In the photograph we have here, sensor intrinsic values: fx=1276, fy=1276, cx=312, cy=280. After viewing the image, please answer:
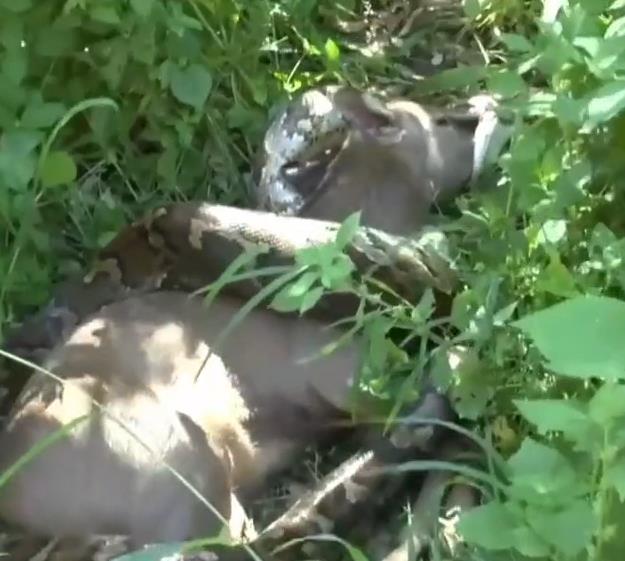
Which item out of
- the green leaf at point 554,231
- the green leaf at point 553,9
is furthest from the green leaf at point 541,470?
the green leaf at point 553,9

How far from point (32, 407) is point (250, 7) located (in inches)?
39.4

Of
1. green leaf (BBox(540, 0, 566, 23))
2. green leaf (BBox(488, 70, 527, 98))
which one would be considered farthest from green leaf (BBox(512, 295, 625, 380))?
green leaf (BBox(540, 0, 566, 23))

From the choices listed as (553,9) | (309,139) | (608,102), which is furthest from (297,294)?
(309,139)

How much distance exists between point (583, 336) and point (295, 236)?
3.14 ft

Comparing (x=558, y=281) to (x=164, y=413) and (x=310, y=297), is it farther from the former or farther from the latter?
(x=164, y=413)

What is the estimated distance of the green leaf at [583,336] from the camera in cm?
114

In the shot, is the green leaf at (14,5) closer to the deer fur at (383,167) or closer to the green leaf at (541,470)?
the deer fur at (383,167)

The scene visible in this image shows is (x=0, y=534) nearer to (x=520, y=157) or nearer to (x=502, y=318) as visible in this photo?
(x=502, y=318)

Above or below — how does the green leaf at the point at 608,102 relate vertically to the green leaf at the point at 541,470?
above

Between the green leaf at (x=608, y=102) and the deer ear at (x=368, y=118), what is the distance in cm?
88

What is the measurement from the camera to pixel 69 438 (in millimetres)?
1812

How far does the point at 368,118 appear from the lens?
242 centimetres

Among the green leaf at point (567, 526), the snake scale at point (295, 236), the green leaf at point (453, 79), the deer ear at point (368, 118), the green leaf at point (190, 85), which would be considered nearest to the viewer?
the green leaf at point (567, 526)

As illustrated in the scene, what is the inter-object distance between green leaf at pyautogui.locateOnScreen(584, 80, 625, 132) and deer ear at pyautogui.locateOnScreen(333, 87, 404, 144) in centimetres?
88
